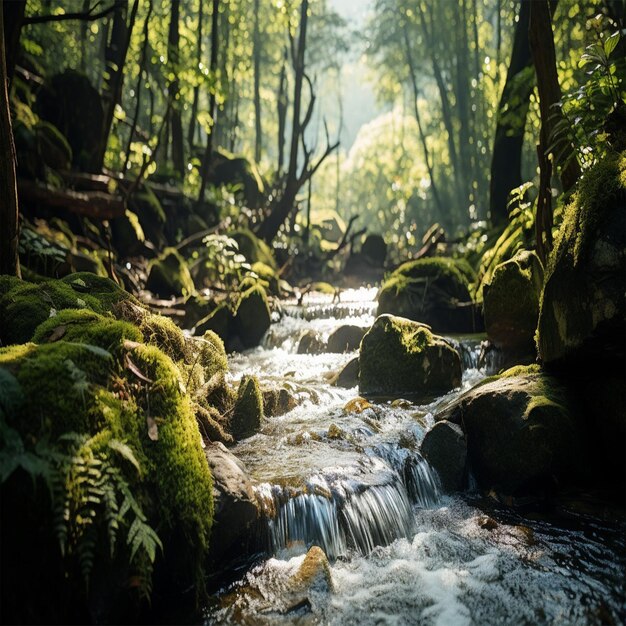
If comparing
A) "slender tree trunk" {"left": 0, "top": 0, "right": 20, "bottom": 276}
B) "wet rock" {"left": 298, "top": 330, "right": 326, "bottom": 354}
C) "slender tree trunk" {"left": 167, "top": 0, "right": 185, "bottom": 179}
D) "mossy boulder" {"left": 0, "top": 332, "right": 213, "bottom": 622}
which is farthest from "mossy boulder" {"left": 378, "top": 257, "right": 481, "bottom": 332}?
"mossy boulder" {"left": 0, "top": 332, "right": 213, "bottom": 622}

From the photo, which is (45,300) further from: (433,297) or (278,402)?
(433,297)

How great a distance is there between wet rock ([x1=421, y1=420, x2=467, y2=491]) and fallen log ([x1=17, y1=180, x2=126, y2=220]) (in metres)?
9.46

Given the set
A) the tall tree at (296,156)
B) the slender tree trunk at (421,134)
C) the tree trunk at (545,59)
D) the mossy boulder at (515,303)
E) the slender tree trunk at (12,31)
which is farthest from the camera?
the slender tree trunk at (421,134)

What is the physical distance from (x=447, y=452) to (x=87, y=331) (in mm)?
3450

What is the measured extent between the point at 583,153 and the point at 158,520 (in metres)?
5.12

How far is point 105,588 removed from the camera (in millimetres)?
2539

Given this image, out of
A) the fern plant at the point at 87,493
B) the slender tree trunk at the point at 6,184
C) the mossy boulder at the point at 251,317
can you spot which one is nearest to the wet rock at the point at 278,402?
the slender tree trunk at the point at 6,184

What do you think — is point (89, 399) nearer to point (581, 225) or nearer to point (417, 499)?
point (417, 499)

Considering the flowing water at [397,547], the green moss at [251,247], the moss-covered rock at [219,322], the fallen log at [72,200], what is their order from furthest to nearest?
the green moss at [251,247], the moss-covered rock at [219,322], the fallen log at [72,200], the flowing water at [397,547]

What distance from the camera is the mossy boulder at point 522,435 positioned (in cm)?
439

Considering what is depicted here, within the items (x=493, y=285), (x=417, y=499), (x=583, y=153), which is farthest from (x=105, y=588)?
(x=493, y=285)

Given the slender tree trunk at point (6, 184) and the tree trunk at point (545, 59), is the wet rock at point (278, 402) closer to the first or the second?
the slender tree trunk at point (6, 184)

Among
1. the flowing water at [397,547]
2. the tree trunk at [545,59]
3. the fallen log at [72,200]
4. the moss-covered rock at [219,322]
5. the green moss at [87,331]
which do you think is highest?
the tree trunk at [545,59]

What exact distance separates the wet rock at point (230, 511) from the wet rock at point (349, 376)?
4.44 m
